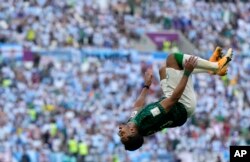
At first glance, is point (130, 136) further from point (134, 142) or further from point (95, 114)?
point (95, 114)

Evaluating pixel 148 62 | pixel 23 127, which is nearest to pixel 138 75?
pixel 148 62

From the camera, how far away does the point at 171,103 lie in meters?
13.7

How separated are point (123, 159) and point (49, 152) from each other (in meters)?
1.61

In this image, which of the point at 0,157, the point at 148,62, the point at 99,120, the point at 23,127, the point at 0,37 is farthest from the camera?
the point at 148,62

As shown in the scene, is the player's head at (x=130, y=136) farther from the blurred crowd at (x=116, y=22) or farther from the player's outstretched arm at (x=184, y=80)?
the blurred crowd at (x=116, y=22)

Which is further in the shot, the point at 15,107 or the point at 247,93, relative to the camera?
the point at 247,93

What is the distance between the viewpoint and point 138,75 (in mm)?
26844

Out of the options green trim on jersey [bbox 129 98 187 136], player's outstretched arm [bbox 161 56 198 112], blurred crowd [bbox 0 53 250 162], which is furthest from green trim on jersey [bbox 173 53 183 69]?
blurred crowd [bbox 0 53 250 162]

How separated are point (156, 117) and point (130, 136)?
403 millimetres

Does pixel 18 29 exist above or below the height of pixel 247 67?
above

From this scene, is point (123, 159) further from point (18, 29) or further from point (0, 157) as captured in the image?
point (18, 29)

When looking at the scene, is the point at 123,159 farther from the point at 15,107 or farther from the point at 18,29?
the point at 18,29

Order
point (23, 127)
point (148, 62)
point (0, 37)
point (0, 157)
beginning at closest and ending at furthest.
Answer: point (0, 157), point (23, 127), point (0, 37), point (148, 62)

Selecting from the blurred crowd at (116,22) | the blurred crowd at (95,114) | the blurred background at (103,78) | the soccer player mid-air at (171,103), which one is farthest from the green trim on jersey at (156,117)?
the blurred crowd at (116,22)
